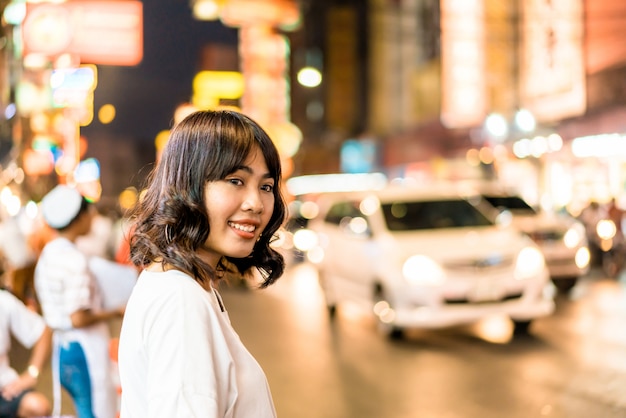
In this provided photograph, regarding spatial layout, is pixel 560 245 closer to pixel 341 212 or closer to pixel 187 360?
pixel 341 212

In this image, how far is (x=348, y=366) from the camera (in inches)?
340

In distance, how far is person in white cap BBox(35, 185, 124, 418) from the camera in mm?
4070

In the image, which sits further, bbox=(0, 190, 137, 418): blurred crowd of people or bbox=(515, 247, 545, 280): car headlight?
bbox=(515, 247, 545, 280): car headlight

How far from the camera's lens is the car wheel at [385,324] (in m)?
10.2

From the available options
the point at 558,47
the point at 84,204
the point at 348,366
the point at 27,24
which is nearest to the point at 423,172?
the point at 558,47

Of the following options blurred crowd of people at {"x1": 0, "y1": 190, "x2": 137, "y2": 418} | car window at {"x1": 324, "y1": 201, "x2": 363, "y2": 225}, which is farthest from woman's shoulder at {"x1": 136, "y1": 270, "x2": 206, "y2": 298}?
car window at {"x1": 324, "y1": 201, "x2": 363, "y2": 225}

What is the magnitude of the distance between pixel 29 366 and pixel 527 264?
23.4 ft

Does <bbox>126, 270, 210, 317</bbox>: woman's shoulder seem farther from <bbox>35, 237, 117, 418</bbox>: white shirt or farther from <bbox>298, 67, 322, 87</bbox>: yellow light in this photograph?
<bbox>298, 67, 322, 87</bbox>: yellow light

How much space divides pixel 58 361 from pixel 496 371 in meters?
5.06

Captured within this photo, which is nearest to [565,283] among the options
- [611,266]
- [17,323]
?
[611,266]

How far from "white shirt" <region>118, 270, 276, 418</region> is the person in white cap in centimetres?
232

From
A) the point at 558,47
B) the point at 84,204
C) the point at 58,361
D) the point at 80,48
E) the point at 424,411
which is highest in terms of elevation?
the point at 558,47

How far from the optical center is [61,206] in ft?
14.5

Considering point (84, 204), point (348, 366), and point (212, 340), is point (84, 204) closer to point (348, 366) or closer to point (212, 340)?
point (212, 340)
